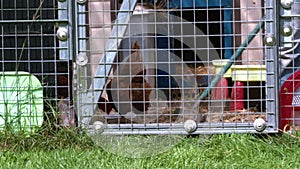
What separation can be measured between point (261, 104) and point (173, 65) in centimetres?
64

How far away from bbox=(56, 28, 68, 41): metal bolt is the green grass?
539 millimetres

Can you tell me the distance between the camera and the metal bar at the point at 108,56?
3.60m

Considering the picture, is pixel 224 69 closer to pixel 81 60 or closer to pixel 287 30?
pixel 287 30

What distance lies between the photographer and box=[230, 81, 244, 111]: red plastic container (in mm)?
3746

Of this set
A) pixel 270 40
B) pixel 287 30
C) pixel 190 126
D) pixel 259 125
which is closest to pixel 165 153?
pixel 190 126

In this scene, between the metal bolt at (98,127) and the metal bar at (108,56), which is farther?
the metal bar at (108,56)

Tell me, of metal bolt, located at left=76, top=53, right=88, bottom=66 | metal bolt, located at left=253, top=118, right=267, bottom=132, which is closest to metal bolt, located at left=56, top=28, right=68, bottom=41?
metal bolt, located at left=76, top=53, right=88, bottom=66

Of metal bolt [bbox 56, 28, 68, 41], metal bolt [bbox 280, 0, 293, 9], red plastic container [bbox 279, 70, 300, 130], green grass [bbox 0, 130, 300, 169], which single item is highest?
metal bolt [bbox 280, 0, 293, 9]

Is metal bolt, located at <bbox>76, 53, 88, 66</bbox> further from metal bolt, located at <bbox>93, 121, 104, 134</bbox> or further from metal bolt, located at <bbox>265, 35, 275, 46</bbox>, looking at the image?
metal bolt, located at <bbox>265, 35, 275, 46</bbox>

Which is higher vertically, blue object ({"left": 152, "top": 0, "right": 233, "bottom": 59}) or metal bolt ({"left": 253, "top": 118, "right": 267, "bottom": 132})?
blue object ({"left": 152, "top": 0, "right": 233, "bottom": 59})

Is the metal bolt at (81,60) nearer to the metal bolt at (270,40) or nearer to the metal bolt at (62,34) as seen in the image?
the metal bolt at (62,34)

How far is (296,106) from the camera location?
146 inches

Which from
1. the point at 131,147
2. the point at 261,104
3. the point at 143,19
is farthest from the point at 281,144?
the point at 143,19

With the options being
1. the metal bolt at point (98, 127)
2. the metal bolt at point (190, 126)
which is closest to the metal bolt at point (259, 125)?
the metal bolt at point (190, 126)
